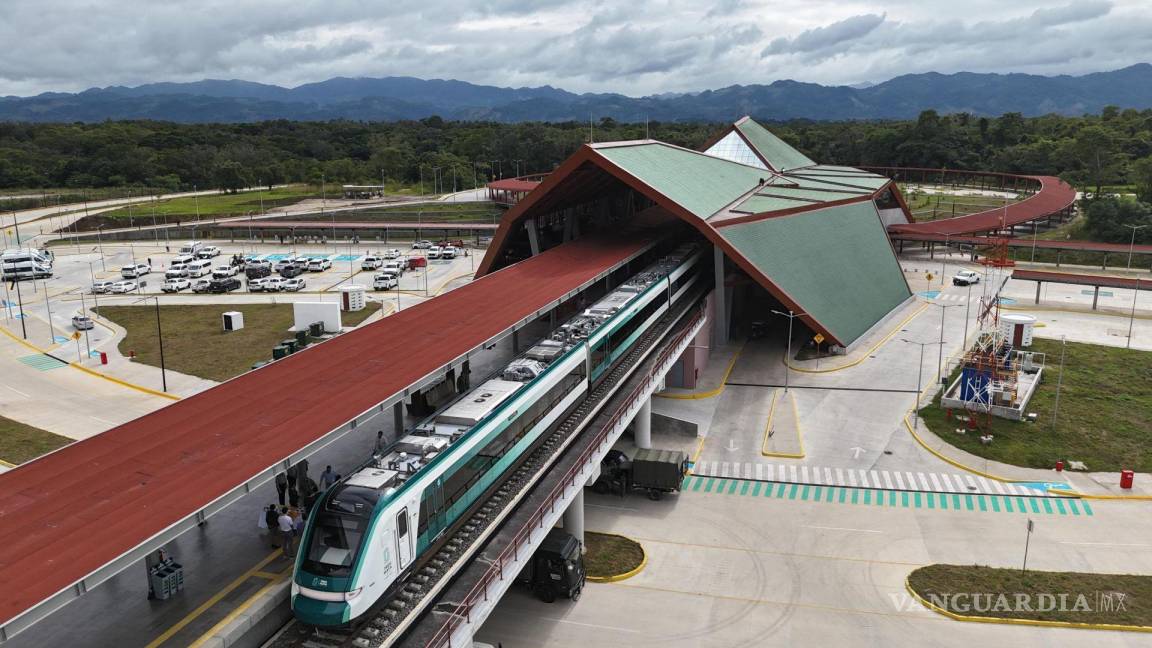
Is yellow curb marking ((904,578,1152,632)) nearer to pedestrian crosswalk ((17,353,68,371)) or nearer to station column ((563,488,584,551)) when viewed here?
station column ((563,488,584,551))

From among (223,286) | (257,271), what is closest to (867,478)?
(223,286)

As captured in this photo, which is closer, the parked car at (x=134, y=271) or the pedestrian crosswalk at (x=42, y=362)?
the pedestrian crosswalk at (x=42, y=362)

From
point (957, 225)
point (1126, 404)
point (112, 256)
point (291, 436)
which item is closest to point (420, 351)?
point (291, 436)

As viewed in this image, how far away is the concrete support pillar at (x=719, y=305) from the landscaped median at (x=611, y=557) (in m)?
23.9

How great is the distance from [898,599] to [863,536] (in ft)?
13.8

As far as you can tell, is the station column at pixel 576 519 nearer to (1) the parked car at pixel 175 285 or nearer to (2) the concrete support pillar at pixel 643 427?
(2) the concrete support pillar at pixel 643 427

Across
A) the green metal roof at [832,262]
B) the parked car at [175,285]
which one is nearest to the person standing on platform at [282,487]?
the green metal roof at [832,262]

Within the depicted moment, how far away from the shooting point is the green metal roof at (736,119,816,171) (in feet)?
292

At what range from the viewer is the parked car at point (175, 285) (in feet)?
240

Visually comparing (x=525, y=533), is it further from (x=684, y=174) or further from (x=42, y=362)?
(x=42, y=362)

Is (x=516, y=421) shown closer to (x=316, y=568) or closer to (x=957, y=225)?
(x=316, y=568)

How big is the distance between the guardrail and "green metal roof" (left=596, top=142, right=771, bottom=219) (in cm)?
1577

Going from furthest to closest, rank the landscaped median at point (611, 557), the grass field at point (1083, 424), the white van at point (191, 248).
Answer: the white van at point (191, 248) → the grass field at point (1083, 424) → the landscaped median at point (611, 557)

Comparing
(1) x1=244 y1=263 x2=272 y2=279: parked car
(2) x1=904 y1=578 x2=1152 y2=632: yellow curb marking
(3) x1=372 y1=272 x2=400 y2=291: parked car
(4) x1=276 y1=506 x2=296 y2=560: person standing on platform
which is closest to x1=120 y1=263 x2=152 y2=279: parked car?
(1) x1=244 y1=263 x2=272 y2=279: parked car
